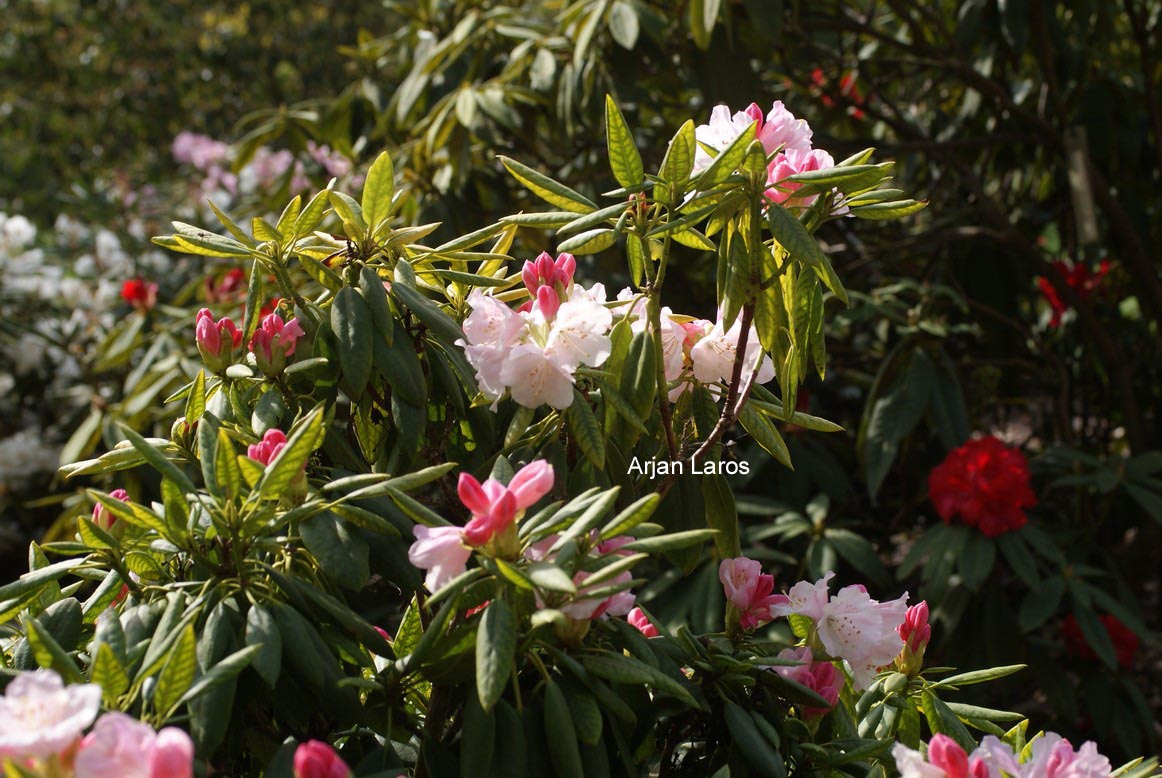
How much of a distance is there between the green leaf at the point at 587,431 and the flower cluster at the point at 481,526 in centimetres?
14

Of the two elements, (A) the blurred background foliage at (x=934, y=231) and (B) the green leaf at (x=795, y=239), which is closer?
(B) the green leaf at (x=795, y=239)

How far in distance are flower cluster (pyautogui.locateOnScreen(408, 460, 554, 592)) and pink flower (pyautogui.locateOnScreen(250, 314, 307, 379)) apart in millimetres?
281

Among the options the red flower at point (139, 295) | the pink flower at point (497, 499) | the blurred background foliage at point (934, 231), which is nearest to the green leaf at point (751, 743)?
the pink flower at point (497, 499)

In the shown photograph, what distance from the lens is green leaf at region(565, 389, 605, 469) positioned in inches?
32.7

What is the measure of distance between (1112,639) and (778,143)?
168 centimetres

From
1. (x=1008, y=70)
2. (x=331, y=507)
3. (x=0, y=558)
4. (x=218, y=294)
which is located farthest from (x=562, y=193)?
(x=0, y=558)

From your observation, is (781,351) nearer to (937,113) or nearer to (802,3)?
(802,3)

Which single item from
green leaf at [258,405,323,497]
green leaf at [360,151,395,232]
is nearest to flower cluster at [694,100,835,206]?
green leaf at [360,151,395,232]

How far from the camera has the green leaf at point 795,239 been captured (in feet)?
2.50

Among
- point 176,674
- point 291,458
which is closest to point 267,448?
point 291,458

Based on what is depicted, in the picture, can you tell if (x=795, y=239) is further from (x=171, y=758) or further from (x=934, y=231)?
(x=934, y=231)

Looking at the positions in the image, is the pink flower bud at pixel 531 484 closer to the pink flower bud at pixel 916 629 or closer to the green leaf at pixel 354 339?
the green leaf at pixel 354 339

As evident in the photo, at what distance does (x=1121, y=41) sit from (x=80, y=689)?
9.36 ft

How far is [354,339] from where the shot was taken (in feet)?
2.77
